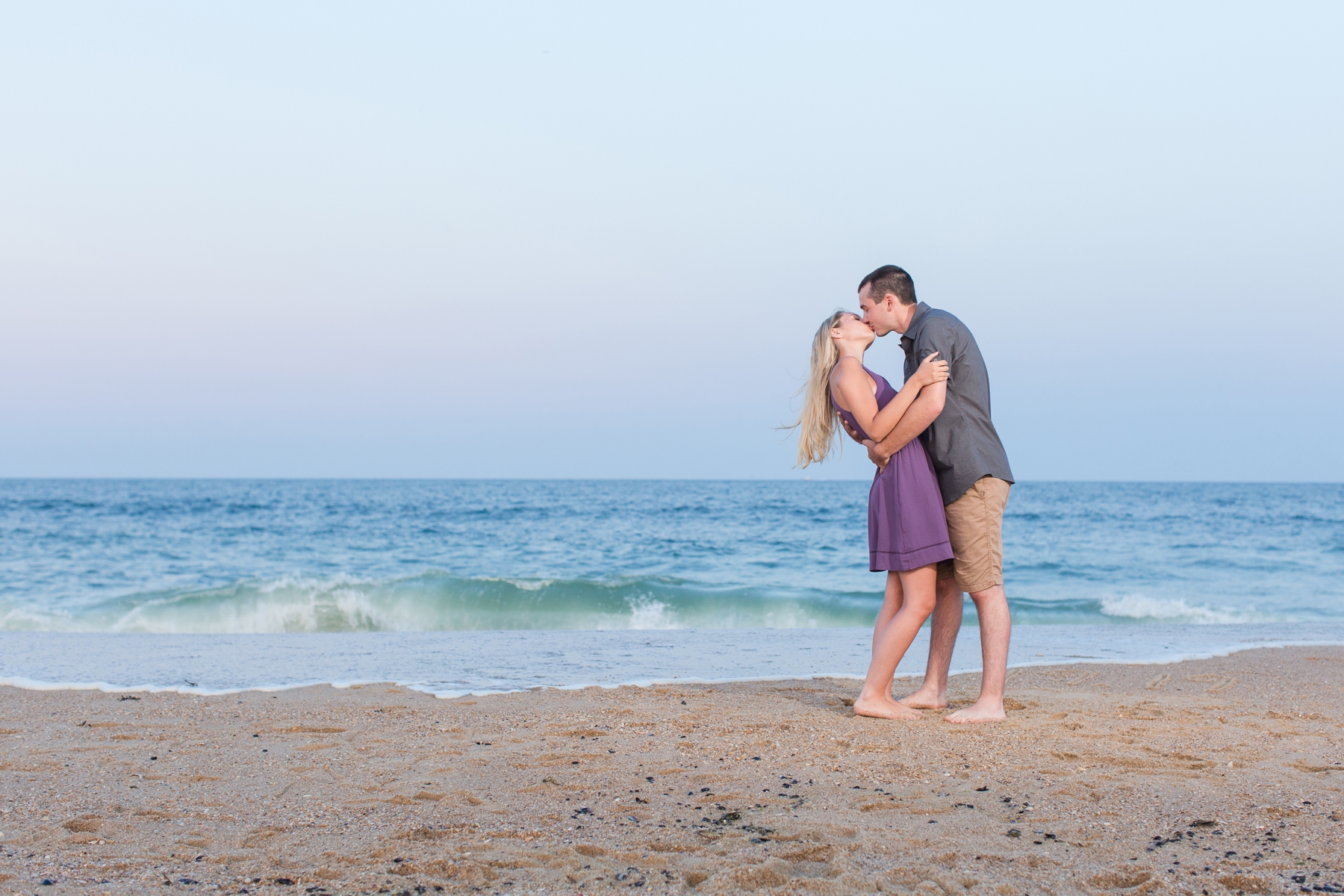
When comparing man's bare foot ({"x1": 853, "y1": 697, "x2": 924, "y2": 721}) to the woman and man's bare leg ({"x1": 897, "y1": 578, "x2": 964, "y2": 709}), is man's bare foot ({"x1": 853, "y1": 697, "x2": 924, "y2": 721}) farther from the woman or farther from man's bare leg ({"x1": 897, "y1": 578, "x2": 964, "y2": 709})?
man's bare leg ({"x1": 897, "y1": 578, "x2": 964, "y2": 709})

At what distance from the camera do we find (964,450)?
4180mm

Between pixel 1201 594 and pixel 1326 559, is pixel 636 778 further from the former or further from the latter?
pixel 1326 559

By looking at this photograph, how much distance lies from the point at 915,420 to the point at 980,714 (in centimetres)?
130

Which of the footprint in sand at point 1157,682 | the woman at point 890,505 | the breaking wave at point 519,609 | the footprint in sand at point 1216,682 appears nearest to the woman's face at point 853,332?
the woman at point 890,505

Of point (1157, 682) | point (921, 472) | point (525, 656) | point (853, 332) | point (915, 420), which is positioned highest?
point (853, 332)

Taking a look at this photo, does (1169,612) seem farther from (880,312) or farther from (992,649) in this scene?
(880,312)

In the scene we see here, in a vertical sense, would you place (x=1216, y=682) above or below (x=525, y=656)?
above

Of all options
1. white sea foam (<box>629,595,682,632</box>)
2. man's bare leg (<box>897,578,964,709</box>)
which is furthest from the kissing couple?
white sea foam (<box>629,595,682,632</box>)

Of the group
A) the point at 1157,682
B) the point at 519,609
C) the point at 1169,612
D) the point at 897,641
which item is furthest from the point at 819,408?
the point at 1169,612

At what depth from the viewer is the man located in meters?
4.15

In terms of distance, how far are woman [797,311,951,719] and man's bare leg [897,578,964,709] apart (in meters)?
0.16

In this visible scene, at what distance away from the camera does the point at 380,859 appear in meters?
2.49

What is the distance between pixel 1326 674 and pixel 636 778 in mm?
4575

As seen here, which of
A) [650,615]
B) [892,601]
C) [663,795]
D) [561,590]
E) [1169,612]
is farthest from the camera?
[561,590]
